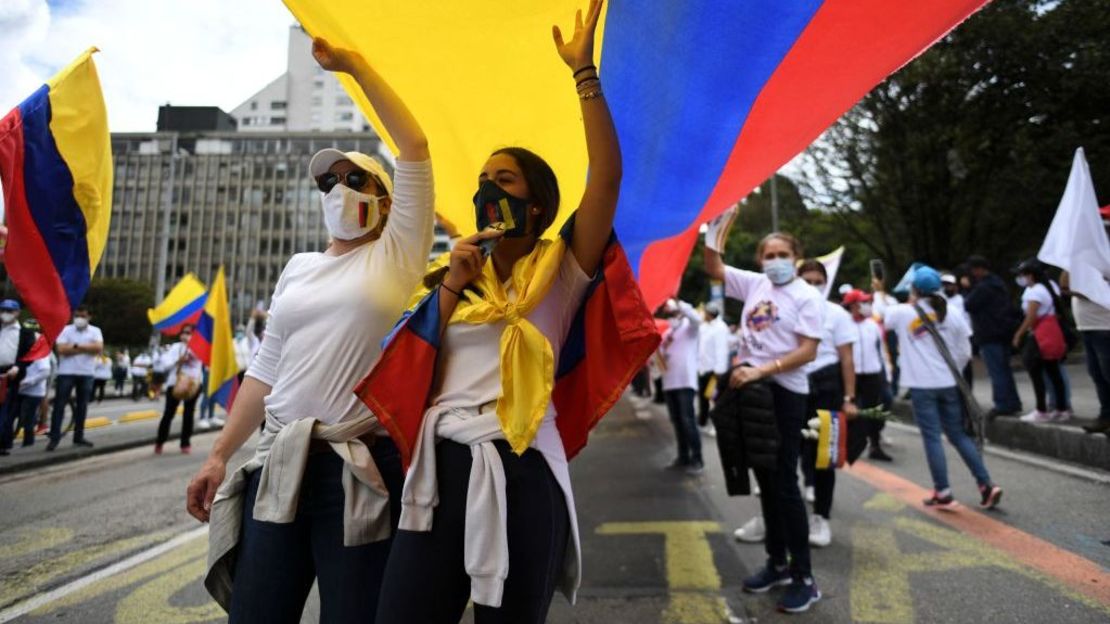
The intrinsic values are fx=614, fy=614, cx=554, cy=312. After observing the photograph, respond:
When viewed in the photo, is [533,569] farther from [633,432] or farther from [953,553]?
[633,432]

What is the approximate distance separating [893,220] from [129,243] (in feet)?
297

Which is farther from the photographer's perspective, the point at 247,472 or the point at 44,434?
the point at 44,434

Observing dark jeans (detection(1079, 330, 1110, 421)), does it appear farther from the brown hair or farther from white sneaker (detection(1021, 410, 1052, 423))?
the brown hair

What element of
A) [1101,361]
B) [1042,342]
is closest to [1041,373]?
[1042,342]

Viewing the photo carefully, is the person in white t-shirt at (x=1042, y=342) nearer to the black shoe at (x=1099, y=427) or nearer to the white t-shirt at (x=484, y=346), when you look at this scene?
the black shoe at (x=1099, y=427)

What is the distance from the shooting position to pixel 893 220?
2158 cm

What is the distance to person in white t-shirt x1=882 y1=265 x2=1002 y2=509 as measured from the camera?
197 inches

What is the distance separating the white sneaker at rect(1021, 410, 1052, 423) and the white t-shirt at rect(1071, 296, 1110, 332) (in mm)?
2005

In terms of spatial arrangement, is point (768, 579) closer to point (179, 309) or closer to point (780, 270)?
point (780, 270)

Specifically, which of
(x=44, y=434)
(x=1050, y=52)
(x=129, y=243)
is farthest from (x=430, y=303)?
(x=129, y=243)

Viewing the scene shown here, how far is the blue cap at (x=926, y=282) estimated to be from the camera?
5242 millimetres

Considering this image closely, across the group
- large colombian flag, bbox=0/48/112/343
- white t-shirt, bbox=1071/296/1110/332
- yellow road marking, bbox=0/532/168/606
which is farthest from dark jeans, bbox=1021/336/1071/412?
large colombian flag, bbox=0/48/112/343

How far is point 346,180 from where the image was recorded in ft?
7.14

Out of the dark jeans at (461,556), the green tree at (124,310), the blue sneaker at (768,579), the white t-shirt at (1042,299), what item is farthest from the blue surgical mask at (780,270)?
the green tree at (124,310)
